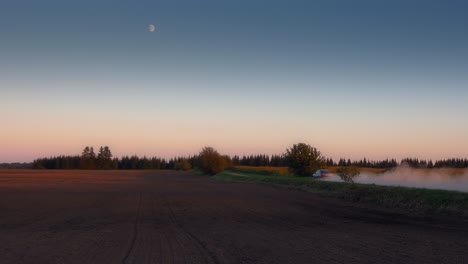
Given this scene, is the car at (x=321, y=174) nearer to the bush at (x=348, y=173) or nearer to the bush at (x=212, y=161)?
the bush at (x=348, y=173)

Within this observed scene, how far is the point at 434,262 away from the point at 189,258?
6.14 meters

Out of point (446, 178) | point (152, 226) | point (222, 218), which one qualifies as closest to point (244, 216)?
point (222, 218)

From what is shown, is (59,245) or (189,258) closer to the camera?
(189,258)

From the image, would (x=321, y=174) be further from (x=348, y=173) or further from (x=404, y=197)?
(x=404, y=197)

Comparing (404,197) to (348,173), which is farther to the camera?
(348,173)

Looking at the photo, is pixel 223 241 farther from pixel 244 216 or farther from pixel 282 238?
pixel 244 216

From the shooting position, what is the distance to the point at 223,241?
14.8 metres

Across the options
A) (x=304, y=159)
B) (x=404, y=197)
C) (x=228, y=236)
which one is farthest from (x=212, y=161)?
(x=228, y=236)

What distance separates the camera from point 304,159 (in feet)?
220

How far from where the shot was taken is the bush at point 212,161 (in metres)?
113

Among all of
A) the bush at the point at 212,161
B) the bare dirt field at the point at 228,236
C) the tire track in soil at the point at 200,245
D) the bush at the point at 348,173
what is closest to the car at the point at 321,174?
the bush at the point at 348,173

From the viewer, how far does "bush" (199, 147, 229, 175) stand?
112875 millimetres

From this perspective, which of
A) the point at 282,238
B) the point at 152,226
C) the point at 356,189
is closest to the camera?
the point at 282,238

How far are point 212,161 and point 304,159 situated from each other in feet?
161
